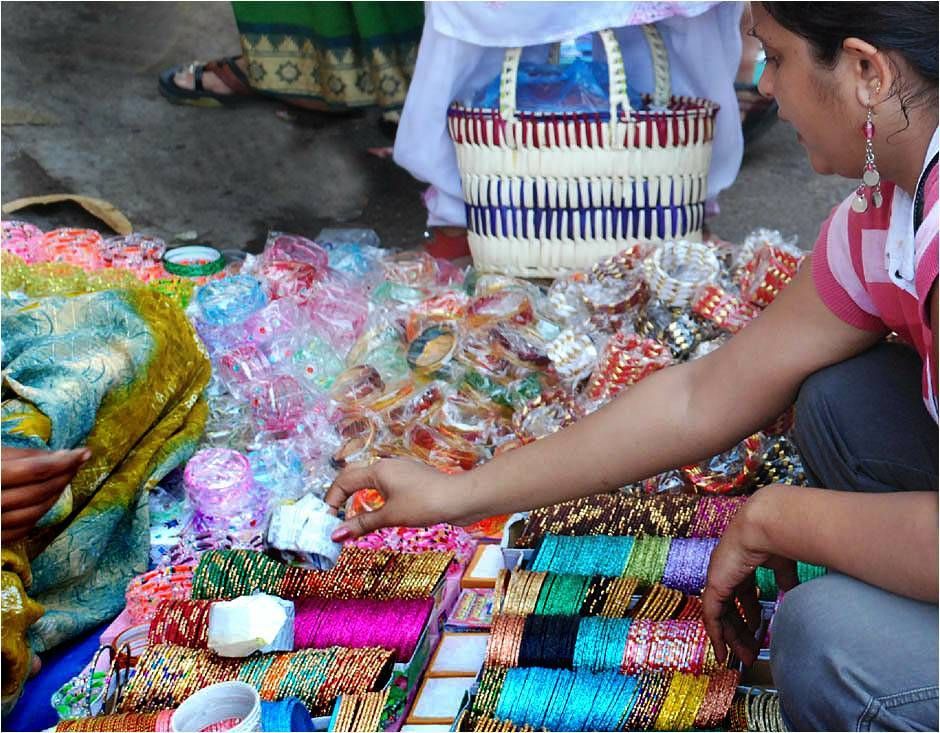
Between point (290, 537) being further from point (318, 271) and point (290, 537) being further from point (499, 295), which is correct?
point (318, 271)

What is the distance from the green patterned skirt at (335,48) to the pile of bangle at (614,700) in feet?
10.7

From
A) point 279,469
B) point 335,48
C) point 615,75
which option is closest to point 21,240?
point 279,469

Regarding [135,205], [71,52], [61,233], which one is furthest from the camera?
[71,52]

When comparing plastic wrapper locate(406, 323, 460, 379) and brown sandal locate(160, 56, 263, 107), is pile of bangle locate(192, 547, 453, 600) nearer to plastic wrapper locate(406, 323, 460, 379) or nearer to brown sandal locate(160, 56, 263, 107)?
plastic wrapper locate(406, 323, 460, 379)

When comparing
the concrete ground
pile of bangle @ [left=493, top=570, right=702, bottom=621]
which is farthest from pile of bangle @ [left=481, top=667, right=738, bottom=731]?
the concrete ground

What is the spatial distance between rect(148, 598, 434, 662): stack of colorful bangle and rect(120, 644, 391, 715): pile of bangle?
0.12 ft

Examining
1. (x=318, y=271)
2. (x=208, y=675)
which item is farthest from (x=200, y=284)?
(x=208, y=675)

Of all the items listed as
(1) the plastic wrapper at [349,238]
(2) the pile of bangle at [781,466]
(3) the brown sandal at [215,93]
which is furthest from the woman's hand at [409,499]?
(3) the brown sandal at [215,93]

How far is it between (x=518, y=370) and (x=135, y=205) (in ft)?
7.92

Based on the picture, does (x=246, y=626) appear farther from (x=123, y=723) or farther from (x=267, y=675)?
(x=123, y=723)

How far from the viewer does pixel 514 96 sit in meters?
3.29

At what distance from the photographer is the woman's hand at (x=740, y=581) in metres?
1.55

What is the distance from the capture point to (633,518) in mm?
2197

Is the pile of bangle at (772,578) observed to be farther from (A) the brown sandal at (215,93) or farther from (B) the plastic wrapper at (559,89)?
(A) the brown sandal at (215,93)
